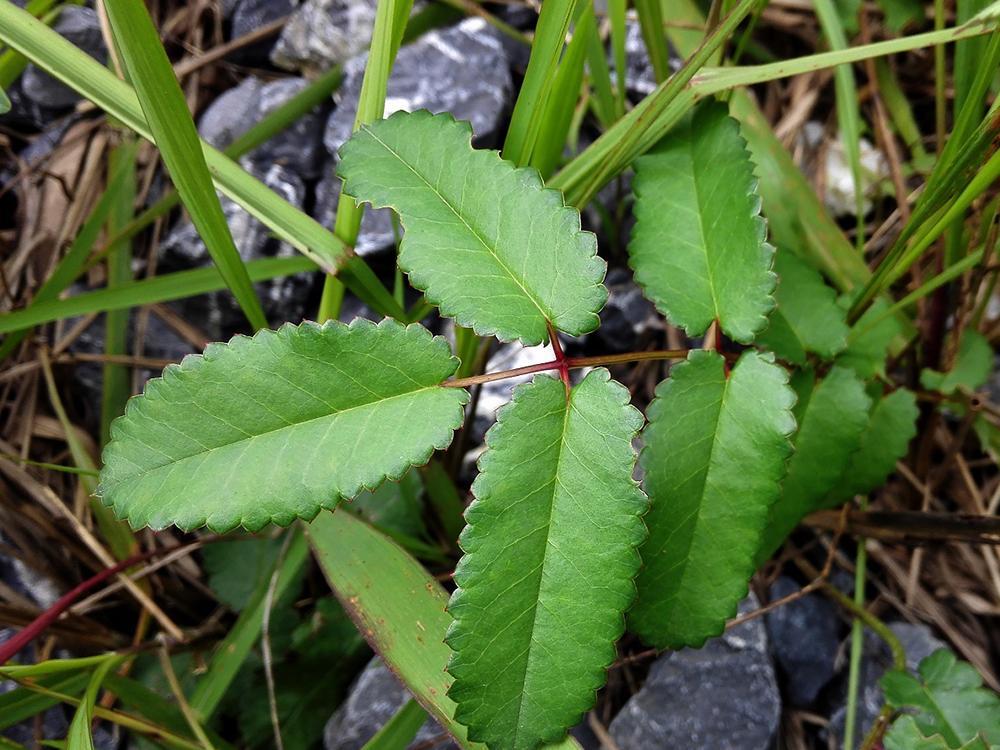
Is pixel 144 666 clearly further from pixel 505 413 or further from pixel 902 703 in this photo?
pixel 902 703

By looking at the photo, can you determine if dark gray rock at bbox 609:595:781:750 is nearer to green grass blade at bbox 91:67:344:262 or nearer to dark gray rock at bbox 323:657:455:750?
dark gray rock at bbox 323:657:455:750

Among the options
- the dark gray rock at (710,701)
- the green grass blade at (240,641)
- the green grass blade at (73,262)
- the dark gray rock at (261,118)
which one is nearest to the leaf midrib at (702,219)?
the dark gray rock at (710,701)

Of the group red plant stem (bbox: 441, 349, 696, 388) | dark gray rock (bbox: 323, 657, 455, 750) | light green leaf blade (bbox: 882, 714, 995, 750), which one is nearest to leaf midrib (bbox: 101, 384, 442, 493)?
red plant stem (bbox: 441, 349, 696, 388)

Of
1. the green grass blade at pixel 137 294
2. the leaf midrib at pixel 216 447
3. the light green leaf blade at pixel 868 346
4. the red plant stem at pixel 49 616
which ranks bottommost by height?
the red plant stem at pixel 49 616

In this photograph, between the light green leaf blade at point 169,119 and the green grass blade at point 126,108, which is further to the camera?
the green grass blade at point 126,108

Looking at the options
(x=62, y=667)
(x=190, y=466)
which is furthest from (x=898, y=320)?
(x=62, y=667)

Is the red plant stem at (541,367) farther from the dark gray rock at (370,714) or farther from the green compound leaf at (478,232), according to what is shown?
the dark gray rock at (370,714)
